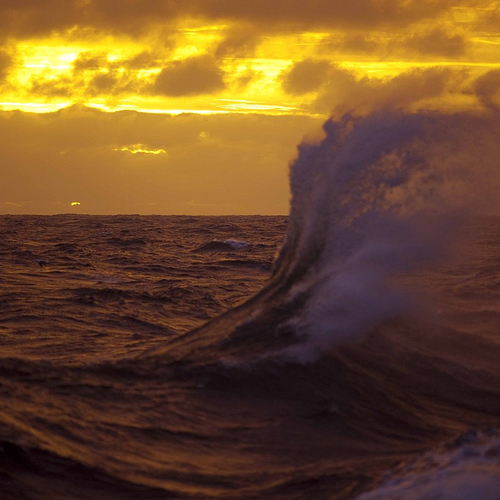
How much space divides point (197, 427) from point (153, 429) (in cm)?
38

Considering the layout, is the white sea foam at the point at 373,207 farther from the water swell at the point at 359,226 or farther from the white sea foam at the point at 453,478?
the white sea foam at the point at 453,478

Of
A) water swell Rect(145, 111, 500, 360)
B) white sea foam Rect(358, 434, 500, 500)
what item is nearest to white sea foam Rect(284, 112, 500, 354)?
water swell Rect(145, 111, 500, 360)

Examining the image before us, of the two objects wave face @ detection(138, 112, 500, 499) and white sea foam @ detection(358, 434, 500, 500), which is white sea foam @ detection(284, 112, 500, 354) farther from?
white sea foam @ detection(358, 434, 500, 500)

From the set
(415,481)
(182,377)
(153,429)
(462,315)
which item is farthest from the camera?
(462,315)

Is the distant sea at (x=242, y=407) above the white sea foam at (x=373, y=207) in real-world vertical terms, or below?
below

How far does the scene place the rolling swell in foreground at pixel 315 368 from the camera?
Answer: 17.1 feet

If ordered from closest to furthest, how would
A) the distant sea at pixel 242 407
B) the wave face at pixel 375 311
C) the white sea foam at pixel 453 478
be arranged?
the white sea foam at pixel 453 478 < the distant sea at pixel 242 407 < the wave face at pixel 375 311

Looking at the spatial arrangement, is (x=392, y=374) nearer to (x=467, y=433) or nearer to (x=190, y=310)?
(x=467, y=433)

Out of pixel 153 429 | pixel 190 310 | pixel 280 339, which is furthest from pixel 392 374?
pixel 190 310

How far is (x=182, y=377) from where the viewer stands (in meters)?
7.57

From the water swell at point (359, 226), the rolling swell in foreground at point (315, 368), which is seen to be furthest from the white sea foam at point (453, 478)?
the water swell at point (359, 226)

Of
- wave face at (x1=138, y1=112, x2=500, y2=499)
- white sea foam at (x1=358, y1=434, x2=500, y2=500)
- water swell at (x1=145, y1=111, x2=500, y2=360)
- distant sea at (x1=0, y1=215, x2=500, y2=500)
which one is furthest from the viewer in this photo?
water swell at (x1=145, y1=111, x2=500, y2=360)

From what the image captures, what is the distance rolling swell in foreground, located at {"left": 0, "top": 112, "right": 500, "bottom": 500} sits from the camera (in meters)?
5.21

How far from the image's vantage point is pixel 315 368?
7.73 m
